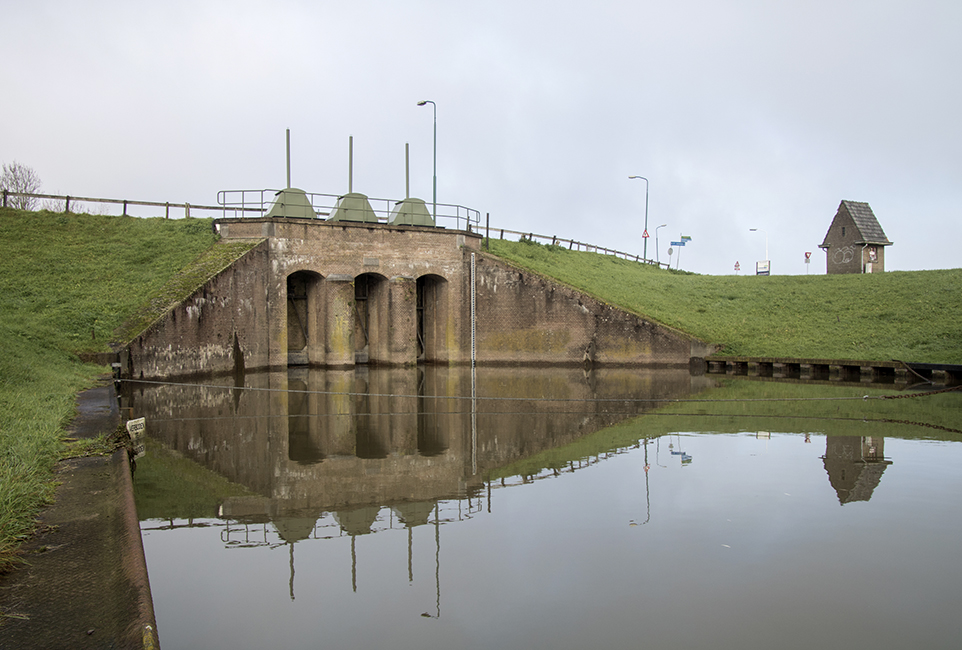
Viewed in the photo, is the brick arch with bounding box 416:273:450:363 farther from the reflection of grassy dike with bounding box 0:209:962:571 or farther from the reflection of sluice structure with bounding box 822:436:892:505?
the reflection of sluice structure with bounding box 822:436:892:505

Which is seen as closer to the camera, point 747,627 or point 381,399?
point 747,627

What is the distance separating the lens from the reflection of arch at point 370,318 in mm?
29188

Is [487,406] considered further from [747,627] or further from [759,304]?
[759,304]

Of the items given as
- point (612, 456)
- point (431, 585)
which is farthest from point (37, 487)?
point (612, 456)

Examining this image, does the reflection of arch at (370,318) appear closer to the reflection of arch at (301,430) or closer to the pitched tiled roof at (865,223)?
the reflection of arch at (301,430)

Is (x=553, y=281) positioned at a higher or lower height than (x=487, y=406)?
higher

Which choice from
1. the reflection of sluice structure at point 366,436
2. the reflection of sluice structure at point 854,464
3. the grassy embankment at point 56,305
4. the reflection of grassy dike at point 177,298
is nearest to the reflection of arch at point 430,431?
the reflection of sluice structure at point 366,436

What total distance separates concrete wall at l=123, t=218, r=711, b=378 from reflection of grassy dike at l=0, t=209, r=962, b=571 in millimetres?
1739

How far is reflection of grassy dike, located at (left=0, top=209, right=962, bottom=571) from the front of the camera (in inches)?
549

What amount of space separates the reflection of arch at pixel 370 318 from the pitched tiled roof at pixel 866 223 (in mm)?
33984

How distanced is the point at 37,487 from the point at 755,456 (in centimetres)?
942

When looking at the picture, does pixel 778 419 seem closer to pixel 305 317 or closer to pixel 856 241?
pixel 305 317

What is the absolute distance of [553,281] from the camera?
97.2ft

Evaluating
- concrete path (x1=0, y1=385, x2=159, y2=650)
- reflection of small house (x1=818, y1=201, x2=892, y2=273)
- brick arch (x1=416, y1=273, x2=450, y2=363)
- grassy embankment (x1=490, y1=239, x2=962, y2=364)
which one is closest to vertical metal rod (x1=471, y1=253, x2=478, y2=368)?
brick arch (x1=416, y1=273, x2=450, y2=363)
